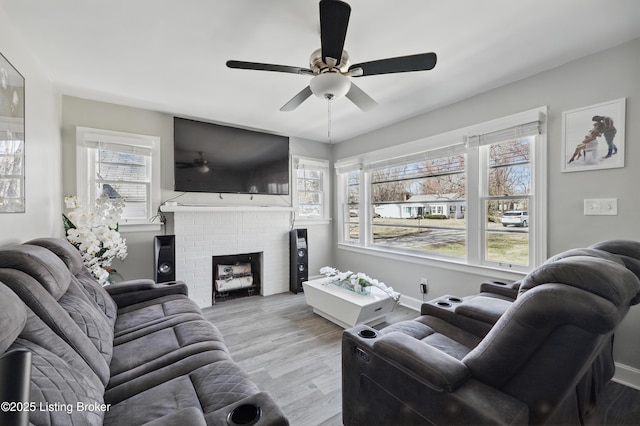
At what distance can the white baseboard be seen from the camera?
1.95 metres

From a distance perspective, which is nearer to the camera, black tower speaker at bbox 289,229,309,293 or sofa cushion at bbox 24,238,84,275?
sofa cushion at bbox 24,238,84,275

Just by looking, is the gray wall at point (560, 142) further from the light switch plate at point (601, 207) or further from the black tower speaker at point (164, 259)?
the black tower speaker at point (164, 259)

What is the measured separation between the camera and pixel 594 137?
2152 millimetres

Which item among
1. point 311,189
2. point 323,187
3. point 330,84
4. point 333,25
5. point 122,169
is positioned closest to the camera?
point 333,25

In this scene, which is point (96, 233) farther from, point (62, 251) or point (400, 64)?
point (400, 64)

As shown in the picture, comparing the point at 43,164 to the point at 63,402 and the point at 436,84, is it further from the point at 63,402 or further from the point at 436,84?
the point at 436,84

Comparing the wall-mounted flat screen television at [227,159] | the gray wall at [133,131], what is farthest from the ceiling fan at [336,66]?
the gray wall at [133,131]

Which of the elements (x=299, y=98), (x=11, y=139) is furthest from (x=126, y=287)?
(x=299, y=98)

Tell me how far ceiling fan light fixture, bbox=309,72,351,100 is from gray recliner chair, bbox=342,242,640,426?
61.5 inches

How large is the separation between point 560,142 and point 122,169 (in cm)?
457

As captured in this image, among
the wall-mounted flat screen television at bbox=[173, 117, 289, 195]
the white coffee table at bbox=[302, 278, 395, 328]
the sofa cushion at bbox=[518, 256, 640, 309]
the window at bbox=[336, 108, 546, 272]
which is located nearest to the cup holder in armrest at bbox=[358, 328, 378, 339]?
the sofa cushion at bbox=[518, 256, 640, 309]

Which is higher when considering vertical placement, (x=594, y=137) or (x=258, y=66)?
(x=258, y=66)

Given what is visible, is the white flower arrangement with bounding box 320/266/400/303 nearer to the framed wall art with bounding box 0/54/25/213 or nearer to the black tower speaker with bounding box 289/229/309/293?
the black tower speaker with bounding box 289/229/309/293

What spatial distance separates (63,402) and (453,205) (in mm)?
3496
